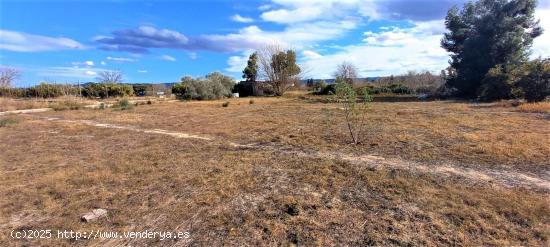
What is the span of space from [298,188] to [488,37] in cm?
2223

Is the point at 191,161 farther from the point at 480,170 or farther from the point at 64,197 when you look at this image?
the point at 480,170

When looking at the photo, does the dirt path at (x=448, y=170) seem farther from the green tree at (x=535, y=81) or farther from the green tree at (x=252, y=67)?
the green tree at (x=252, y=67)

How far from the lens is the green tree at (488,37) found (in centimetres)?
2006

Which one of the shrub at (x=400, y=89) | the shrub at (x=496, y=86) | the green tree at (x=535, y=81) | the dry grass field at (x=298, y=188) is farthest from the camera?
the shrub at (x=400, y=89)

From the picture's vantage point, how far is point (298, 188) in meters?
4.24

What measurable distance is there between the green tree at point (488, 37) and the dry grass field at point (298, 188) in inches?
603

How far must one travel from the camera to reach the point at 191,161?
5875 millimetres

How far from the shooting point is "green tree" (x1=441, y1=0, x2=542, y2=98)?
20062 millimetres

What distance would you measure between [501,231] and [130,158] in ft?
19.0

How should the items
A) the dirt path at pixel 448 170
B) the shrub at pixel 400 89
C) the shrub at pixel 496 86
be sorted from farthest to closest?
the shrub at pixel 400 89
the shrub at pixel 496 86
the dirt path at pixel 448 170

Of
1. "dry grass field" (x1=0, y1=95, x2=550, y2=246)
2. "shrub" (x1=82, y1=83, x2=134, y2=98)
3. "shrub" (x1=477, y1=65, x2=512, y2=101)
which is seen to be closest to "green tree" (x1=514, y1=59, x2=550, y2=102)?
"shrub" (x1=477, y1=65, x2=512, y2=101)

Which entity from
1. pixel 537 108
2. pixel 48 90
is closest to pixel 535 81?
pixel 537 108

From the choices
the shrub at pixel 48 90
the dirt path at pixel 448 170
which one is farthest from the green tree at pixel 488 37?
the shrub at pixel 48 90

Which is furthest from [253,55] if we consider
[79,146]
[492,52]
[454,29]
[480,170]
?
[480,170]
